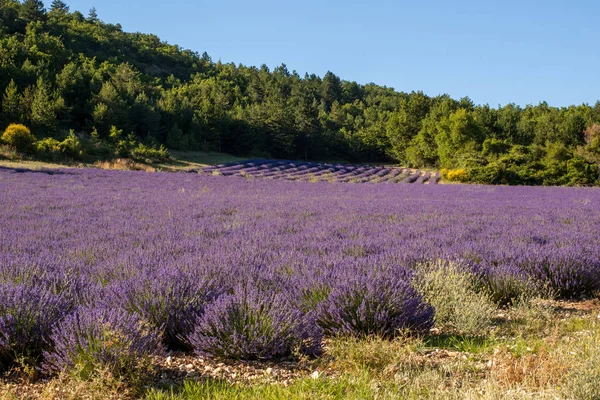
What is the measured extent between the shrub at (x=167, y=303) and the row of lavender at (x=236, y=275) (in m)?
0.01

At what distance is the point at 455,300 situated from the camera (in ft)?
13.0

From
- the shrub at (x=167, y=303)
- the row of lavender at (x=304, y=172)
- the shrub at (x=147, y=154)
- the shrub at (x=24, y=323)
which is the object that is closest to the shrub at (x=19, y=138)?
the shrub at (x=147, y=154)

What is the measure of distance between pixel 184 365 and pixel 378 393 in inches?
50.3

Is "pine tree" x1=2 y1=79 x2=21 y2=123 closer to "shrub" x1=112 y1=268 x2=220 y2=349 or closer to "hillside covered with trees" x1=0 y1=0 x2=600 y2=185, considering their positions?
"hillside covered with trees" x1=0 y1=0 x2=600 y2=185

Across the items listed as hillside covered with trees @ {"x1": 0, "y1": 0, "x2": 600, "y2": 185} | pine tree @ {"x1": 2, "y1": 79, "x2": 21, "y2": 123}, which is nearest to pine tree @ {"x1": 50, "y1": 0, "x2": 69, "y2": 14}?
hillside covered with trees @ {"x1": 0, "y1": 0, "x2": 600, "y2": 185}

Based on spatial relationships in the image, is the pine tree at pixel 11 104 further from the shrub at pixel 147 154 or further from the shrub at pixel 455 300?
the shrub at pixel 455 300

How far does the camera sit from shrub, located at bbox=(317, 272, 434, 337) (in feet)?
11.2

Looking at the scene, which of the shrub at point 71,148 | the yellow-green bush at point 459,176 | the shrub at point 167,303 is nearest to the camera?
the shrub at point 167,303

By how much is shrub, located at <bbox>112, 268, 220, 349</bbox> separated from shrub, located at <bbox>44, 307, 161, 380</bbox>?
1.66 ft

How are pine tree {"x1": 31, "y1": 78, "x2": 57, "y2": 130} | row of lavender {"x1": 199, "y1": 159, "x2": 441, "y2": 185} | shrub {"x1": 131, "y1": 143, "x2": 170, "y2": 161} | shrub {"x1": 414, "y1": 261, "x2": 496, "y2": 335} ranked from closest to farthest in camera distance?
shrub {"x1": 414, "y1": 261, "x2": 496, "y2": 335} < row of lavender {"x1": 199, "y1": 159, "x2": 441, "y2": 185} < shrub {"x1": 131, "y1": 143, "x2": 170, "y2": 161} < pine tree {"x1": 31, "y1": 78, "x2": 57, "y2": 130}

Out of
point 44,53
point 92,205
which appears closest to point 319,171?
point 92,205

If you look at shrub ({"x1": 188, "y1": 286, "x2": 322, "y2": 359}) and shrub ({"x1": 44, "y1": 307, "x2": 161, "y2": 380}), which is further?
shrub ({"x1": 188, "y1": 286, "x2": 322, "y2": 359})

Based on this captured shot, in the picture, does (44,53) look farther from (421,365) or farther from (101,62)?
(421,365)

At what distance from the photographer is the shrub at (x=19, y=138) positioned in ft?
99.3
